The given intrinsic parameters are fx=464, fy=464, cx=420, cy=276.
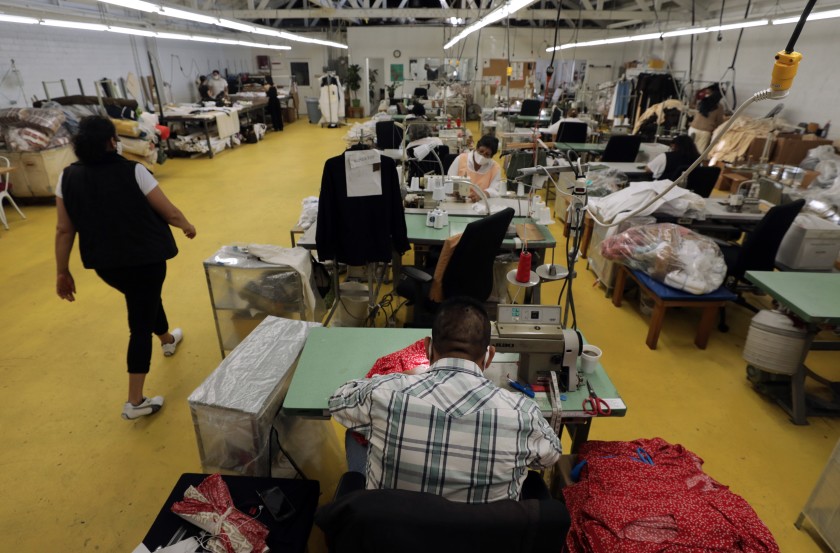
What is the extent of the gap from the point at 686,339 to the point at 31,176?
7616 mm

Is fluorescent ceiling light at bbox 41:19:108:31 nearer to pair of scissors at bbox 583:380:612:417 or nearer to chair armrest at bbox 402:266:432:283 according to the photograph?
chair armrest at bbox 402:266:432:283

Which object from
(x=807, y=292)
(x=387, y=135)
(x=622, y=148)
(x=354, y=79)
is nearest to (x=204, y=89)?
(x=354, y=79)

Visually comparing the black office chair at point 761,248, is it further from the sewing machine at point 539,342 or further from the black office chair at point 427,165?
the black office chair at point 427,165

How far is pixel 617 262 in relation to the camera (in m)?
3.84

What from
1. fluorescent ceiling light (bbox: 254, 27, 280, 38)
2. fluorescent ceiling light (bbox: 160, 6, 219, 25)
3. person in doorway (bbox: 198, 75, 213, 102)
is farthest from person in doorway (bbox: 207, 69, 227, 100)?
fluorescent ceiling light (bbox: 160, 6, 219, 25)

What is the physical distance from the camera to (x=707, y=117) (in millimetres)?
8062

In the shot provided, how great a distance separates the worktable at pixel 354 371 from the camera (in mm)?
1659

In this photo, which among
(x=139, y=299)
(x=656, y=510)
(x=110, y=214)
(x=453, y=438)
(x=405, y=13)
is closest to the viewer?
(x=453, y=438)

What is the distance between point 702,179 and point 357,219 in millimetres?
3653

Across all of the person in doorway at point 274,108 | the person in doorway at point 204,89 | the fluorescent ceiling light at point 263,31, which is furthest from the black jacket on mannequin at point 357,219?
the person in doorway at point 274,108

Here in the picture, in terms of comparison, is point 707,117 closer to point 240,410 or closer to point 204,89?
point 240,410

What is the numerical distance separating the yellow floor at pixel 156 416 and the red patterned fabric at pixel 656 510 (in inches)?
33.9

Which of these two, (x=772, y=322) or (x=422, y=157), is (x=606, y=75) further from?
(x=772, y=322)

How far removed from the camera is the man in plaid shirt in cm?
113
